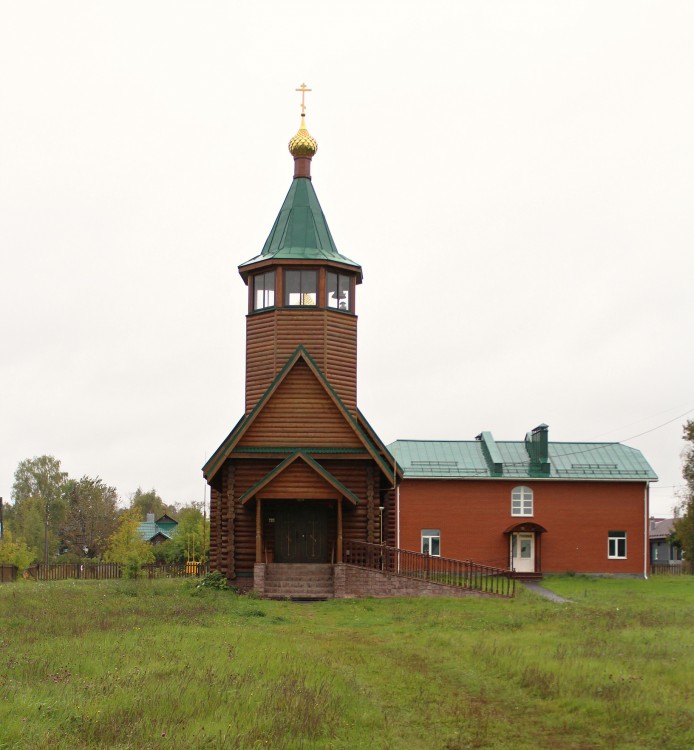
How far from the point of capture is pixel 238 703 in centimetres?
942

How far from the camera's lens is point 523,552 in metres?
38.9

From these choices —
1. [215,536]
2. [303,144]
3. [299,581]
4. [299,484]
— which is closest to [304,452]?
[299,484]

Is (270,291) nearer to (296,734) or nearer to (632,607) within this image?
(632,607)

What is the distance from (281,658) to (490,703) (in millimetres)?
2982

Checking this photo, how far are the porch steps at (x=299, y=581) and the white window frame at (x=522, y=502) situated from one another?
15829 millimetres

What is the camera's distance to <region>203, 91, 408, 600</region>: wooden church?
1014 inches

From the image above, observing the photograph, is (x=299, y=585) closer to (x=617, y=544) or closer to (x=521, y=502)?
(x=521, y=502)

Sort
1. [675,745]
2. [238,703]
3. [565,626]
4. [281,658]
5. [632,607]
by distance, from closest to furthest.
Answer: [675,745] → [238,703] → [281,658] → [565,626] → [632,607]

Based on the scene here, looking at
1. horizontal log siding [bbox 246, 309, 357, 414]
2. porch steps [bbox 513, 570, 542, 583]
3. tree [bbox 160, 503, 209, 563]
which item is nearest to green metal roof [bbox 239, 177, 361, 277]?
horizontal log siding [bbox 246, 309, 357, 414]

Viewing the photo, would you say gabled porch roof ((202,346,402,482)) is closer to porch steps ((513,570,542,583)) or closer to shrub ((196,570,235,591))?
shrub ((196,570,235,591))

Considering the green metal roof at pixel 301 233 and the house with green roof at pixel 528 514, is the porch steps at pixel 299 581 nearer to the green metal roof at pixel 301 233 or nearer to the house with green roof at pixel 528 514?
the green metal roof at pixel 301 233

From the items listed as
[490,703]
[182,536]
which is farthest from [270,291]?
[182,536]

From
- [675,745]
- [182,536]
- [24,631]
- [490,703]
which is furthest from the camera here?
[182,536]

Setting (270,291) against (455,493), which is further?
(455,493)
